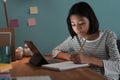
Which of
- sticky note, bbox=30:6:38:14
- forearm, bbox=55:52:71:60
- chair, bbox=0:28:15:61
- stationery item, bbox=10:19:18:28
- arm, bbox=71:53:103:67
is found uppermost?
sticky note, bbox=30:6:38:14

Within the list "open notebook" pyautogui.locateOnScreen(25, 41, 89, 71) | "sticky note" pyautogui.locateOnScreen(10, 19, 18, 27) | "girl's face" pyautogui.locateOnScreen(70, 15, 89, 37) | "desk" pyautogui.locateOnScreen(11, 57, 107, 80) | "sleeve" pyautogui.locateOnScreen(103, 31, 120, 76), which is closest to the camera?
"desk" pyautogui.locateOnScreen(11, 57, 107, 80)

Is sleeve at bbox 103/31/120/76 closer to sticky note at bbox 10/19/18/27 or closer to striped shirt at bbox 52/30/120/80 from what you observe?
striped shirt at bbox 52/30/120/80

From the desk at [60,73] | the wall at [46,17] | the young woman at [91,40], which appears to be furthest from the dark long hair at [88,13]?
the wall at [46,17]

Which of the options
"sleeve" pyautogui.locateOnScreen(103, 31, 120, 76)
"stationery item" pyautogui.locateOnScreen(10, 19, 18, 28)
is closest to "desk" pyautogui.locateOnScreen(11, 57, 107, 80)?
"sleeve" pyautogui.locateOnScreen(103, 31, 120, 76)

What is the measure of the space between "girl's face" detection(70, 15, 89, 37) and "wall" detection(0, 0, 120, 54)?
0.81 meters

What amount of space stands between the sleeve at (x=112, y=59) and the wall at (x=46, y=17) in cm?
95

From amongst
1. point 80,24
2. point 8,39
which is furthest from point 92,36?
point 8,39

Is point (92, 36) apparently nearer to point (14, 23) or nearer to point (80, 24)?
point (80, 24)

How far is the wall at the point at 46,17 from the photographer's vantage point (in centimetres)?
267

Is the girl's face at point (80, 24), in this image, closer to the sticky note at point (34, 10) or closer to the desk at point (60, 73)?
the desk at point (60, 73)

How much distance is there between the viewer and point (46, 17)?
2727 mm

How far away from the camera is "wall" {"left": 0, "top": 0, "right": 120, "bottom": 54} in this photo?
105 inches

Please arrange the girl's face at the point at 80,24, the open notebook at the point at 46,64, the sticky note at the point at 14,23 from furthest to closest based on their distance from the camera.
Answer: the sticky note at the point at 14,23, the girl's face at the point at 80,24, the open notebook at the point at 46,64

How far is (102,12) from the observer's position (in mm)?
2820
